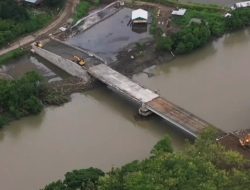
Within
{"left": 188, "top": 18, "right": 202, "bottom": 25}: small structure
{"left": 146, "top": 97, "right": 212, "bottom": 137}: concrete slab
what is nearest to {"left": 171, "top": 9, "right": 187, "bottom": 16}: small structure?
{"left": 188, "top": 18, "right": 202, "bottom": 25}: small structure

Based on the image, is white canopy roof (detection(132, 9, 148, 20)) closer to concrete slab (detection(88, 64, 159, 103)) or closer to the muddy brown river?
the muddy brown river

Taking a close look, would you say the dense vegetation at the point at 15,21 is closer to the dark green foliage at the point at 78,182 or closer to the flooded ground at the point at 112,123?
the flooded ground at the point at 112,123

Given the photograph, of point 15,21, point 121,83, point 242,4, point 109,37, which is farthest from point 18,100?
point 242,4

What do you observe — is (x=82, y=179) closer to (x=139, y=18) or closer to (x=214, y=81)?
(x=214, y=81)

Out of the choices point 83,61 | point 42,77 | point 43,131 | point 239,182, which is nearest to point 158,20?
point 83,61

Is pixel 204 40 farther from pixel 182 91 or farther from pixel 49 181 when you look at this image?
pixel 49 181

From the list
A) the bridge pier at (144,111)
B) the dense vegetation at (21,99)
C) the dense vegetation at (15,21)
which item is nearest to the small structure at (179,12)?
the dense vegetation at (15,21)
